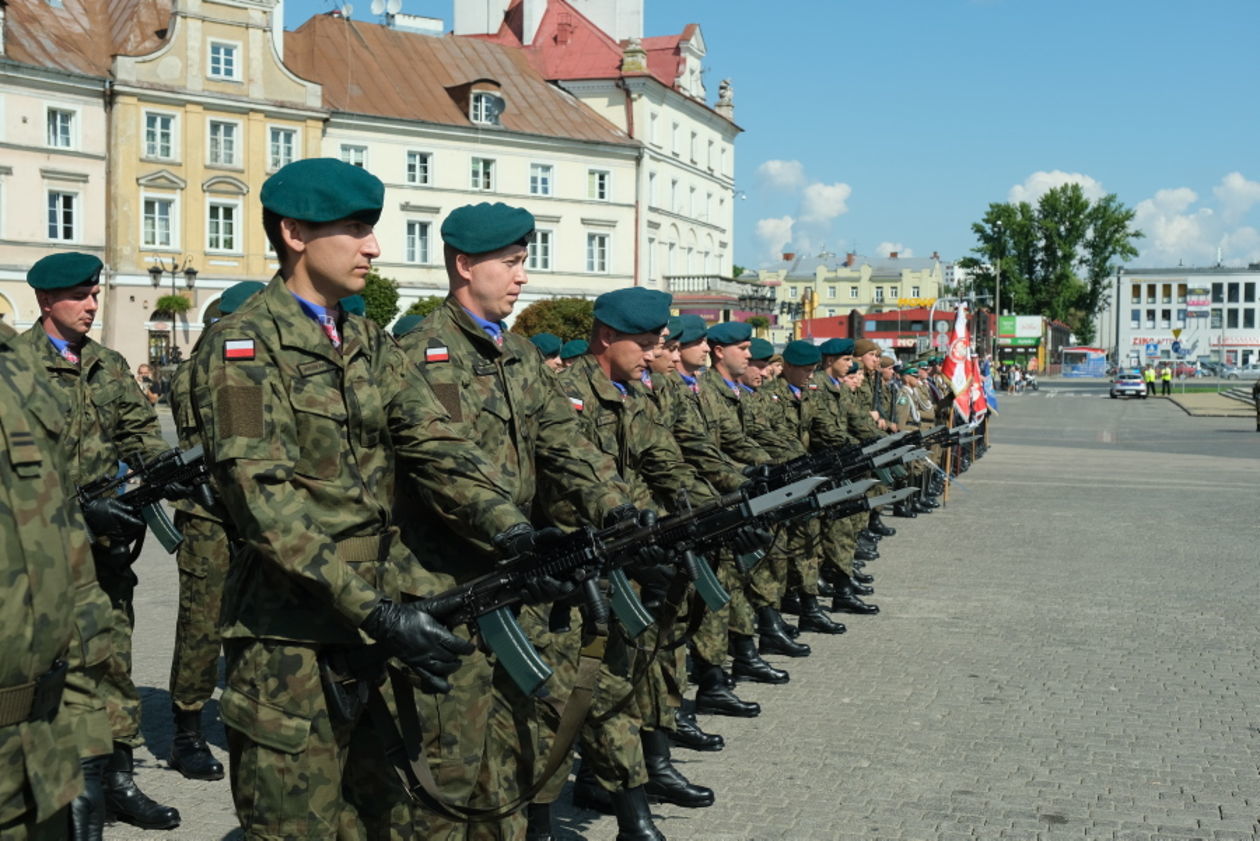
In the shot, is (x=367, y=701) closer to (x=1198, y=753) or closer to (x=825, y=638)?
(x=1198, y=753)

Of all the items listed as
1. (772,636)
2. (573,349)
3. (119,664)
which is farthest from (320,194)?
(573,349)

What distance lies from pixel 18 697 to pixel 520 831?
6.29 ft

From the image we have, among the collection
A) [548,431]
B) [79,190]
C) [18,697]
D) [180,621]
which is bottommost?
[180,621]

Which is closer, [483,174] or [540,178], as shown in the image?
[483,174]

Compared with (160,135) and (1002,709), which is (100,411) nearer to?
(1002,709)

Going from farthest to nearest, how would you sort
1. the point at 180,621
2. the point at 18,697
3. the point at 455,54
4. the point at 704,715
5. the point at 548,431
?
the point at 455,54 → the point at 704,715 → the point at 180,621 → the point at 548,431 → the point at 18,697

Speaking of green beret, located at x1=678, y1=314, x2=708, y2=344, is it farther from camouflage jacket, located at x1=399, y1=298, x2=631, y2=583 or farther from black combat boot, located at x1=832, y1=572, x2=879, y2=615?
black combat boot, located at x1=832, y1=572, x2=879, y2=615

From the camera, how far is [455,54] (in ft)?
207

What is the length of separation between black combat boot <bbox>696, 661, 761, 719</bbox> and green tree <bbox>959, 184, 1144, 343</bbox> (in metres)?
119

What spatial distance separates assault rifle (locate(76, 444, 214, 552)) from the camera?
5605mm

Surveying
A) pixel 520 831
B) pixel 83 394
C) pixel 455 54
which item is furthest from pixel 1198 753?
pixel 455 54

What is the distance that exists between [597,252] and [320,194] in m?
60.5

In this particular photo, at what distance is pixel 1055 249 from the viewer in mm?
123625

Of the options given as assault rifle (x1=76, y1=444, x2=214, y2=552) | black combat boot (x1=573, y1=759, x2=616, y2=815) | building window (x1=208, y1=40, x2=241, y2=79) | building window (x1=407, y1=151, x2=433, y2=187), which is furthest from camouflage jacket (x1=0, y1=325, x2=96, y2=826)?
building window (x1=407, y1=151, x2=433, y2=187)
